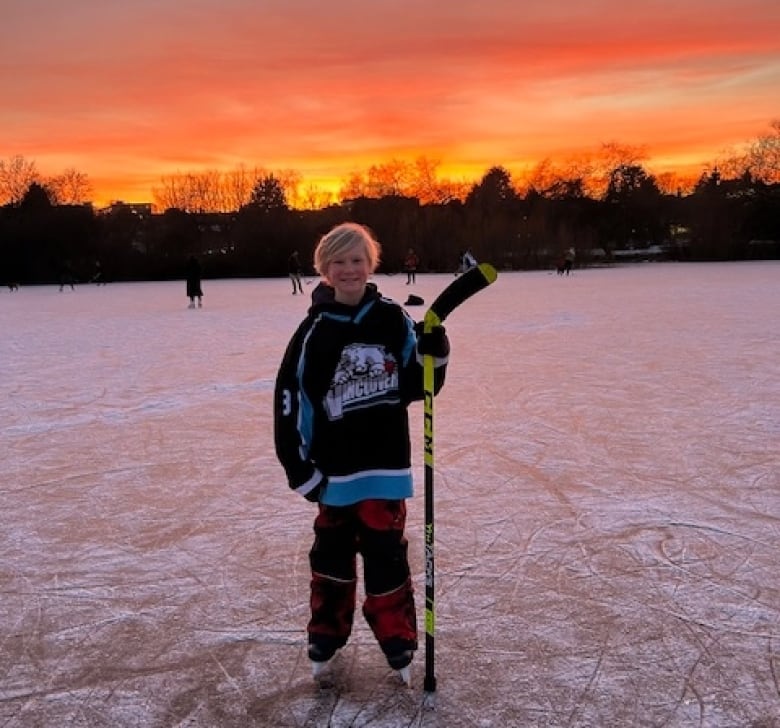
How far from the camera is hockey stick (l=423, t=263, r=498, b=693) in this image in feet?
8.06

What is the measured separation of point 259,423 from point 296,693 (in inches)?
165

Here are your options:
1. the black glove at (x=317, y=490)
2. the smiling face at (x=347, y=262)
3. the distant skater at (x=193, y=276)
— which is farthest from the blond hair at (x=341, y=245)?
the distant skater at (x=193, y=276)

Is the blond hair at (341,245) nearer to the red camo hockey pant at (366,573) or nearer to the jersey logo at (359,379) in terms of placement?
the jersey logo at (359,379)

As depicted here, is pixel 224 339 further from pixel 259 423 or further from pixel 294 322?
pixel 259 423

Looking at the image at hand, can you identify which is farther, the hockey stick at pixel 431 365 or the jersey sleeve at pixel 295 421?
the jersey sleeve at pixel 295 421

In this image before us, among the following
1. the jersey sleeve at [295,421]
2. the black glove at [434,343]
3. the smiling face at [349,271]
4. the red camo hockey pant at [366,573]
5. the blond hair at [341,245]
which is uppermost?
the blond hair at [341,245]

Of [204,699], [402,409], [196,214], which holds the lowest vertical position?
[204,699]

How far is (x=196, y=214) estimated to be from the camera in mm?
64125

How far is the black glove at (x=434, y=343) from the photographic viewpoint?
2520 millimetres

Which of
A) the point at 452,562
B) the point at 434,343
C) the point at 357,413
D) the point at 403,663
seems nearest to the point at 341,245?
the point at 434,343

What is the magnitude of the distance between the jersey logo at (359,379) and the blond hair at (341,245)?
0.28 metres

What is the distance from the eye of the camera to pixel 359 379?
101 inches

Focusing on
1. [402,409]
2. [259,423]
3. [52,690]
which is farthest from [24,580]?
[259,423]

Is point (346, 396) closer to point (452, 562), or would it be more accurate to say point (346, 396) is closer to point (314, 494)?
point (314, 494)
